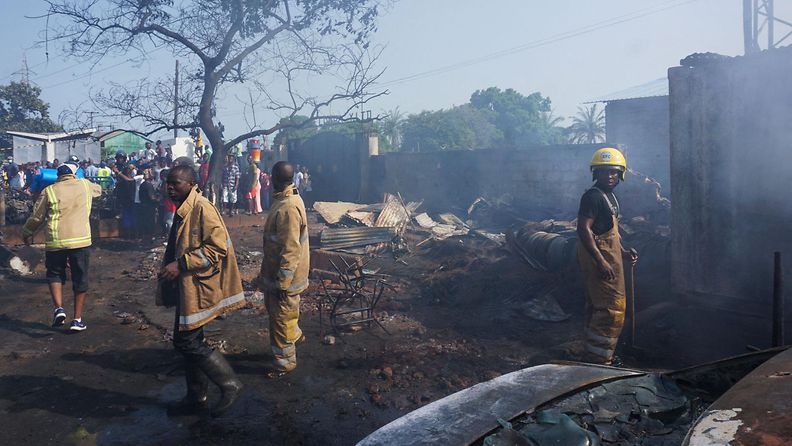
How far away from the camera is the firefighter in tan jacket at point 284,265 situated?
15.5ft

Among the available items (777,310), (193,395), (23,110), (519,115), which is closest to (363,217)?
(193,395)

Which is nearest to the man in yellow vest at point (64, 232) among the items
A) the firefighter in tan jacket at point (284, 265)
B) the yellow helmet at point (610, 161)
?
the firefighter in tan jacket at point (284, 265)

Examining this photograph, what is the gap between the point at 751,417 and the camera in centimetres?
155

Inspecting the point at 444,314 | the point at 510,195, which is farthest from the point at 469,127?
the point at 444,314

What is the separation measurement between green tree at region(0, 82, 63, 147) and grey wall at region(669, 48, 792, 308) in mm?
32644

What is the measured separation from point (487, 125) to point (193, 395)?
145 ft

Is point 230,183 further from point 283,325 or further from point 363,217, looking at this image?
point 283,325

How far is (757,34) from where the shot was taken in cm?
1366

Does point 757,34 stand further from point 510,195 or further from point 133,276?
point 133,276

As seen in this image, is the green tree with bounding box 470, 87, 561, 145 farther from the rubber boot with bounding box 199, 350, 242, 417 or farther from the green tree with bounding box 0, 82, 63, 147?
the rubber boot with bounding box 199, 350, 242, 417

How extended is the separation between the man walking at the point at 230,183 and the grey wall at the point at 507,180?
6010 millimetres

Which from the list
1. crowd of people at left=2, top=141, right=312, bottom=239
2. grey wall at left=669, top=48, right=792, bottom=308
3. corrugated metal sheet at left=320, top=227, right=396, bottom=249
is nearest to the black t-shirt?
grey wall at left=669, top=48, right=792, bottom=308

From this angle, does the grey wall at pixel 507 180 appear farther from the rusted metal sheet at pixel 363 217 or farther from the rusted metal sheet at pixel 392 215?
the rusted metal sheet at pixel 363 217

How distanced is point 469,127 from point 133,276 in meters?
38.1
